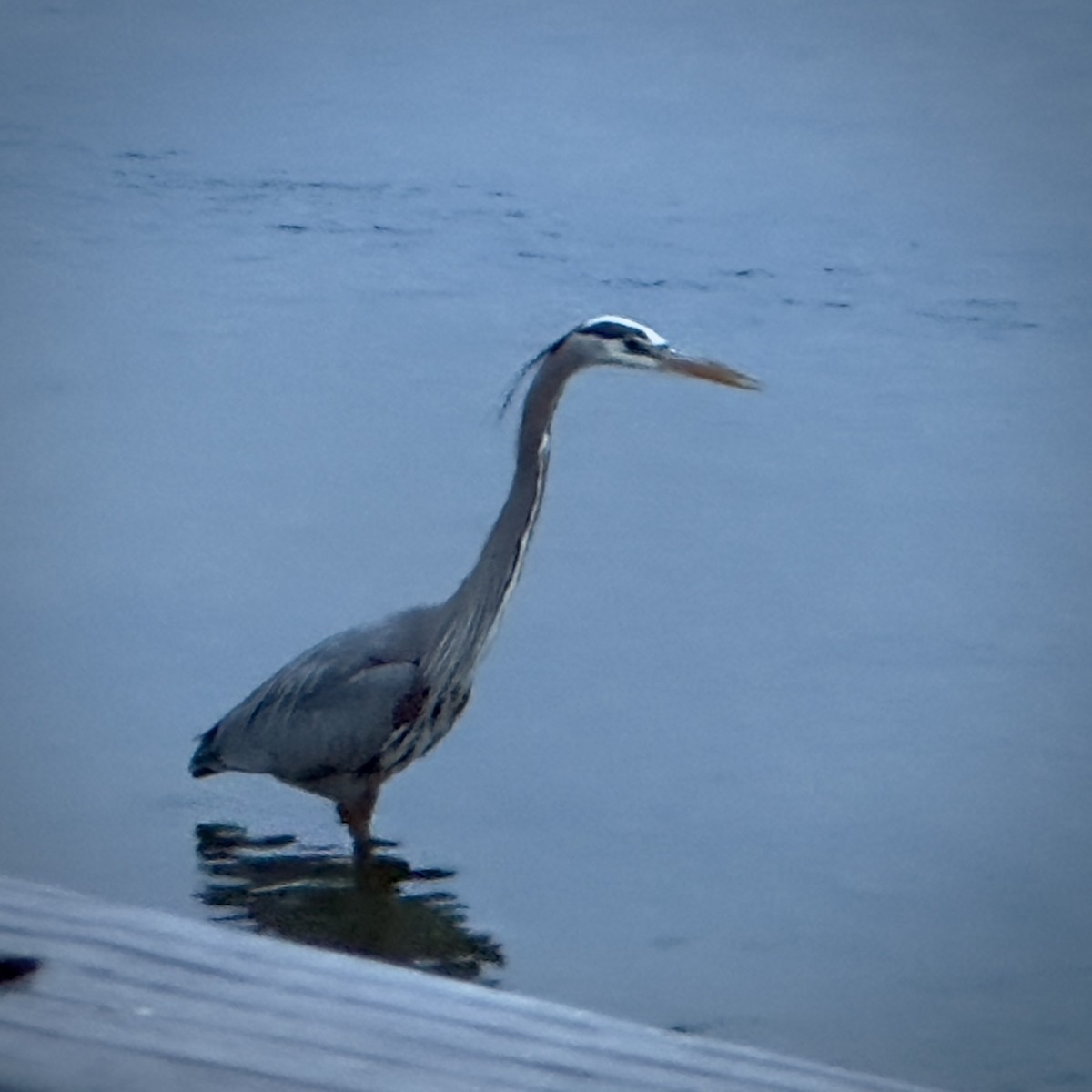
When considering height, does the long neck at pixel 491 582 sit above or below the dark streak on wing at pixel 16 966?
below

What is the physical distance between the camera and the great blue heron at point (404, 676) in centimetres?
432

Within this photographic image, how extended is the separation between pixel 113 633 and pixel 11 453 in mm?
1347

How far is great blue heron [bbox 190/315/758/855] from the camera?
170 inches

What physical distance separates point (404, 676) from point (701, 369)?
2.85ft

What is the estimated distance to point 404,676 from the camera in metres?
4.38

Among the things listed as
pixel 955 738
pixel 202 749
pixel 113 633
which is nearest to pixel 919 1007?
pixel 955 738

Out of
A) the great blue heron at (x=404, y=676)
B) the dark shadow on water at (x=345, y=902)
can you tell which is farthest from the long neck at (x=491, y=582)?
the dark shadow on water at (x=345, y=902)

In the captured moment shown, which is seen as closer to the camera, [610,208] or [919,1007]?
[919,1007]

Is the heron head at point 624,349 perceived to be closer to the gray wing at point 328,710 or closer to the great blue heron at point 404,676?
the great blue heron at point 404,676

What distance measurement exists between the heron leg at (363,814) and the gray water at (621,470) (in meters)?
0.08

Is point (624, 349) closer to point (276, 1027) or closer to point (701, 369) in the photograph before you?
point (701, 369)

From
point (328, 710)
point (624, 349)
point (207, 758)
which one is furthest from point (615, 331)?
point (207, 758)

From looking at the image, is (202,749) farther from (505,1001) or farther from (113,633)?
(505,1001)

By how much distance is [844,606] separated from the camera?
5652 millimetres
